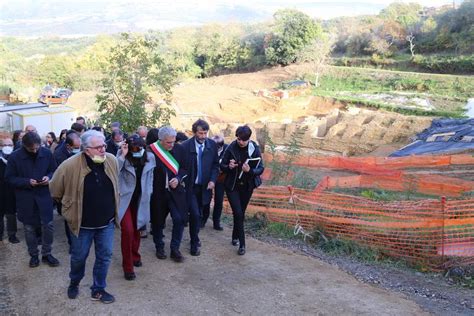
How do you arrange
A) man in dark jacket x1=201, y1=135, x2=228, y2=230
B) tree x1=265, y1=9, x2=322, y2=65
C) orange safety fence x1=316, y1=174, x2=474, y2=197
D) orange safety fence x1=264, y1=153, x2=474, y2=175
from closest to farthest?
man in dark jacket x1=201, y1=135, x2=228, y2=230 < orange safety fence x1=316, y1=174, x2=474, y2=197 < orange safety fence x1=264, y1=153, x2=474, y2=175 < tree x1=265, y1=9, x2=322, y2=65

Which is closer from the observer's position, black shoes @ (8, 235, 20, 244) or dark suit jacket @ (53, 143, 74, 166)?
dark suit jacket @ (53, 143, 74, 166)

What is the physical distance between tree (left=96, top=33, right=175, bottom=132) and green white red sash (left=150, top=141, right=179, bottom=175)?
30.1 feet

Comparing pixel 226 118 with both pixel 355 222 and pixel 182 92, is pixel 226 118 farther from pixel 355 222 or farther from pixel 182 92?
pixel 355 222

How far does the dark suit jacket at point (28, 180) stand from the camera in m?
5.35

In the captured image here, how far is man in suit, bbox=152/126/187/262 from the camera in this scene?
538 centimetres

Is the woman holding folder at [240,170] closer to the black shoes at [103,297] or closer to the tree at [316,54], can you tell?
the black shoes at [103,297]

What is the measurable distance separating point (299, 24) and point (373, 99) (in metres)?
20.6

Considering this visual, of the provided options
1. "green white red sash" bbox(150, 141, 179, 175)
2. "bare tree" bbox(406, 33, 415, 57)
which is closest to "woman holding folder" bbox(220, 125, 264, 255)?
"green white red sash" bbox(150, 141, 179, 175)

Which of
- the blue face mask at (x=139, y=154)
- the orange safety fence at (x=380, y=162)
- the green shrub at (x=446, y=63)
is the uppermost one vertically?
the green shrub at (x=446, y=63)

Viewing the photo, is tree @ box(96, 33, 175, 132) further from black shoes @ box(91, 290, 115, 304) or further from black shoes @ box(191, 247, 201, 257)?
black shoes @ box(91, 290, 115, 304)

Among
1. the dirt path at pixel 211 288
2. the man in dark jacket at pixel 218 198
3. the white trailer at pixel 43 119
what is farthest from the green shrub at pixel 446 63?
the dirt path at pixel 211 288

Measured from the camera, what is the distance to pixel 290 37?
172ft

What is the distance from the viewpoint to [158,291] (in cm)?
493

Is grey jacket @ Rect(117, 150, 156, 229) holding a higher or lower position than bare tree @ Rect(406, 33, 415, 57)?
lower
